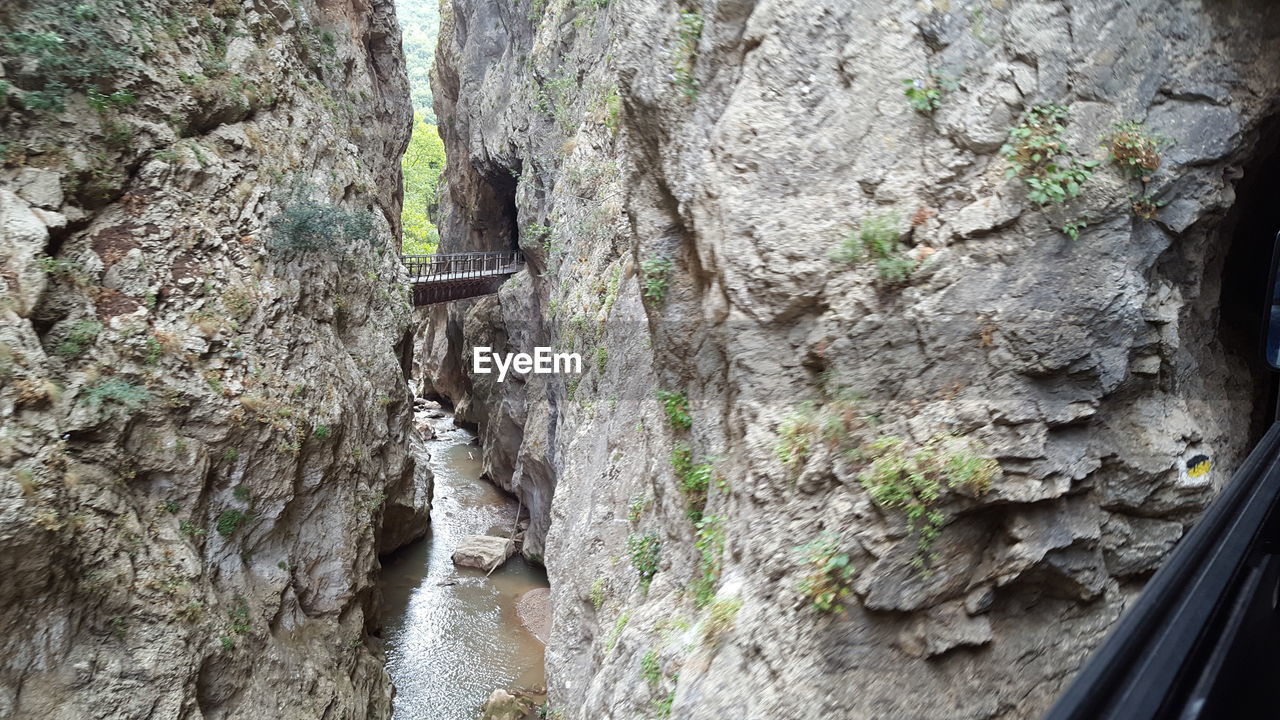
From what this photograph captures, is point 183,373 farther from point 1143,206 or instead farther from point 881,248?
point 1143,206

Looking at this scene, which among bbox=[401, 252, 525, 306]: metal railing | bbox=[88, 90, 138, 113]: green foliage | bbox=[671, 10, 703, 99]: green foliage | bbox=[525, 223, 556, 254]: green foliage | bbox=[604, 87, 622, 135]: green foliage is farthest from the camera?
bbox=[401, 252, 525, 306]: metal railing

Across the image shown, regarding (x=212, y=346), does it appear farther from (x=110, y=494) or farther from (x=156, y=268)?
(x=110, y=494)

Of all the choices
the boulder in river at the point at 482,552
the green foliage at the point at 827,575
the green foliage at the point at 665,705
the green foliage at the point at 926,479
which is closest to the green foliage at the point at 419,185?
the boulder in river at the point at 482,552

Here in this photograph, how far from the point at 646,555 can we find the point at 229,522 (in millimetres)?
6317

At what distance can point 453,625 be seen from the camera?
15.3 meters

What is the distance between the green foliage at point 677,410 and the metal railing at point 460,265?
1283 centimetres

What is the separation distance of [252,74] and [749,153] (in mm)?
10273

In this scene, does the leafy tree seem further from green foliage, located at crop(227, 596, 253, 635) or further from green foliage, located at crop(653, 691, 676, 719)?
green foliage, located at crop(653, 691, 676, 719)

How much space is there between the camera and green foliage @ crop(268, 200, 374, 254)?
11148mm

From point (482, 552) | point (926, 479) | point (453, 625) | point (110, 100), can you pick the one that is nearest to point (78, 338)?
point (110, 100)

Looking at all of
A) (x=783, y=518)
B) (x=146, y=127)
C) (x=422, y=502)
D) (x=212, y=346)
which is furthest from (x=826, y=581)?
(x=422, y=502)

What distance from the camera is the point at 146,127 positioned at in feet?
32.7

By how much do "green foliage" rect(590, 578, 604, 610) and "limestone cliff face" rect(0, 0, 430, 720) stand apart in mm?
4812

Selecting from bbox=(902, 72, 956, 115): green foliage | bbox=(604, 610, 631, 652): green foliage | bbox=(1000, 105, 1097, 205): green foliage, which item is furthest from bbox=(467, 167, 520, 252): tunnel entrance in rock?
bbox=(1000, 105, 1097, 205): green foliage
